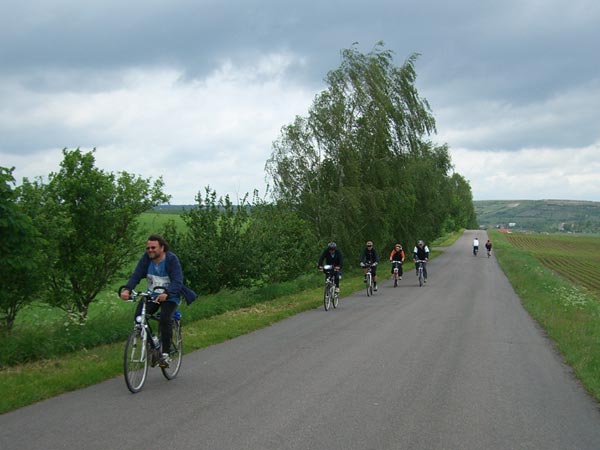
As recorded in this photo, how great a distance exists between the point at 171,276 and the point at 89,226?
6.82m

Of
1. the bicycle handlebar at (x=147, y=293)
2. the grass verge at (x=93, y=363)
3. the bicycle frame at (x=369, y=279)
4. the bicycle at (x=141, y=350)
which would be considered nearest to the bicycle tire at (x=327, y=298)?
the grass verge at (x=93, y=363)

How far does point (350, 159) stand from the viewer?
33.3 m

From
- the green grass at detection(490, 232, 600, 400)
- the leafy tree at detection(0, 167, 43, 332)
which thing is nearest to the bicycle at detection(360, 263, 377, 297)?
the green grass at detection(490, 232, 600, 400)

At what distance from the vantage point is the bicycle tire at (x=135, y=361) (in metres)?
7.00

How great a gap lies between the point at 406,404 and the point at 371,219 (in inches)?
1104

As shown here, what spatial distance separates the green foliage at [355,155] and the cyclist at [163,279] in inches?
923

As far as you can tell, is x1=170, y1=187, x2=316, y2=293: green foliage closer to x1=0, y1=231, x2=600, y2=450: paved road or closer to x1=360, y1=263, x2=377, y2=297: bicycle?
x1=360, y1=263, x2=377, y2=297: bicycle

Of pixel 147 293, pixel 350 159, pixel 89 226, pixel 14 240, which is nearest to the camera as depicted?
pixel 147 293

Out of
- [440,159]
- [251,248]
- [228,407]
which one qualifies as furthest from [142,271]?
[440,159]

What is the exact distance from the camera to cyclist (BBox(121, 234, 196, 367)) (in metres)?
7.64

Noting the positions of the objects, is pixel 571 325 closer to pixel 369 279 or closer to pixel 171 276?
pixel 369 279

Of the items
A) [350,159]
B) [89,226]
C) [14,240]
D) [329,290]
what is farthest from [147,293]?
[350,159]

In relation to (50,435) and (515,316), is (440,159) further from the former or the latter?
(50,435)

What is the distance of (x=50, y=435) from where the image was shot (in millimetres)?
5375
